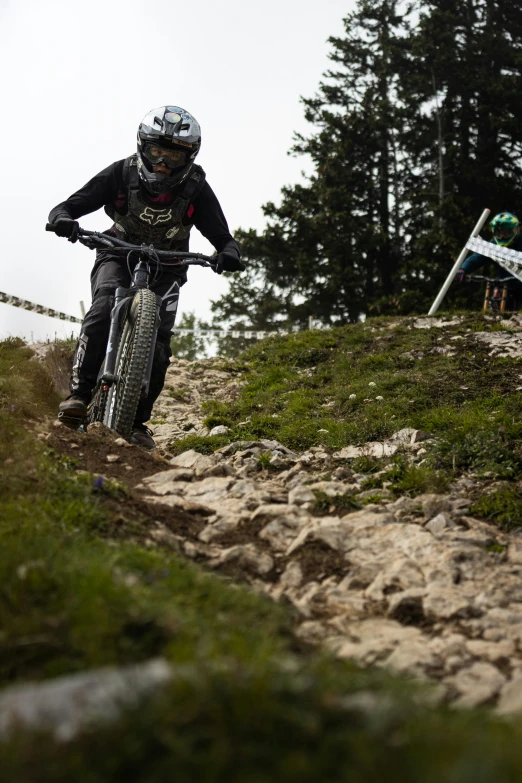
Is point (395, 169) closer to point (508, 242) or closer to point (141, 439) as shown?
point (508, 242)

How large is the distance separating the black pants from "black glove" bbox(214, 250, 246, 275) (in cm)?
50

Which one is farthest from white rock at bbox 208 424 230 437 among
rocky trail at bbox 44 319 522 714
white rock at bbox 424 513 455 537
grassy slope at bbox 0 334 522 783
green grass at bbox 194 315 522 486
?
grassy slope at bbox 0 334 522 783

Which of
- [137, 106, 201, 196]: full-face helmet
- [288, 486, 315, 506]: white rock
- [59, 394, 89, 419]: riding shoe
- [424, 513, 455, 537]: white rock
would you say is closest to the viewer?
[424, 513, 455, 537]: white rock

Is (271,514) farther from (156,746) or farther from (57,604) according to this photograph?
(156,746)

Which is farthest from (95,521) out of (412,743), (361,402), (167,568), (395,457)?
(361,402)

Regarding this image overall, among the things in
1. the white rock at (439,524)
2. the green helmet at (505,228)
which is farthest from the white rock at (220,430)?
the green helmet at (505,228)

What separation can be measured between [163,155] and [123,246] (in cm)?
90

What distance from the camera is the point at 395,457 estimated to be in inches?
286

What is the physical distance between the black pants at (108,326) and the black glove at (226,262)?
0.50 meters

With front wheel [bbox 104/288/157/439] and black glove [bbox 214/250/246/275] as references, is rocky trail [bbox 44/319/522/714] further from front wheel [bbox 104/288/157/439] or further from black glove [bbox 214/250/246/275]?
black glove [bbox 214/250/246/275]

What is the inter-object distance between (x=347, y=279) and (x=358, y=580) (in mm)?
25001

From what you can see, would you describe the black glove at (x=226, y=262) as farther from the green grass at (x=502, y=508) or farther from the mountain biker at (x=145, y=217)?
the green grass at (x=502, y=508)

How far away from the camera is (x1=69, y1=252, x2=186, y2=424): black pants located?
7.91 m

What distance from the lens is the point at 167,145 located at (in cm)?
777
